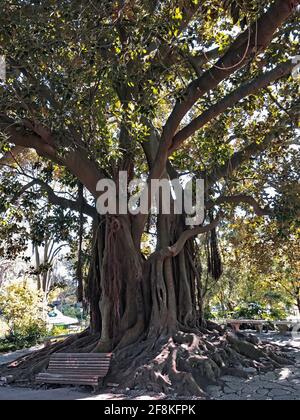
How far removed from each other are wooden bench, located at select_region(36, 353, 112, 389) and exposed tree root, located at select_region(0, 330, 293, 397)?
0.20 meters

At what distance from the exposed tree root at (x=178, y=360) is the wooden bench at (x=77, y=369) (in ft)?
0.64

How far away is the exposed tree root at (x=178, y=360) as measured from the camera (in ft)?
17.7

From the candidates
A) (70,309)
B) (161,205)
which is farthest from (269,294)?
(70,309)

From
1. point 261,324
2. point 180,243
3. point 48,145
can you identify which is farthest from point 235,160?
point 261,324

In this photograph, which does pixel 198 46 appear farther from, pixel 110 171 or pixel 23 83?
pixel 23 83

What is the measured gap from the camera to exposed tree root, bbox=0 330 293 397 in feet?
17.7

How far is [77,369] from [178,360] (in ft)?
4.91

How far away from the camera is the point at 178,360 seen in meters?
5.81

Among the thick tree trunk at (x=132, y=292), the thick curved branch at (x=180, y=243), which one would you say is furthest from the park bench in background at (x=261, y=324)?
the thick curved branch at (x=180, y=243)

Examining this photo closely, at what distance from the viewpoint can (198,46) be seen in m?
7.58

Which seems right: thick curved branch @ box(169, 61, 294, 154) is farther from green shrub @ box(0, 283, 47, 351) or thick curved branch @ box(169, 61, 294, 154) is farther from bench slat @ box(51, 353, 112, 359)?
green shrub @ box(0, 283, 47, 351)

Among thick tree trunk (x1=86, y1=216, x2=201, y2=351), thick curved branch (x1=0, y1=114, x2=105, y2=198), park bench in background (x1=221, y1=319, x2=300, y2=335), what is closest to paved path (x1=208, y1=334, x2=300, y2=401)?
thick tree trunk (x1=86, y1=216, x2=201, y2=351)

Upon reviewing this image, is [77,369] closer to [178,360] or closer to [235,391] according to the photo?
[178,360]

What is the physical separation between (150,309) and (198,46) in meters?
4.75
